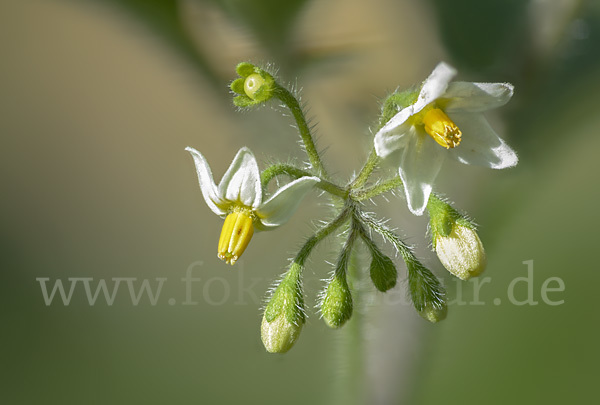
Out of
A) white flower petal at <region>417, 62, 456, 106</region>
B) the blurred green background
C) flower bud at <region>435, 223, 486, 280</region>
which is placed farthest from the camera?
the blurred green background

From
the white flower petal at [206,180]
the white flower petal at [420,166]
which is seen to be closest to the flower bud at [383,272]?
the white flower petal at [420,166]

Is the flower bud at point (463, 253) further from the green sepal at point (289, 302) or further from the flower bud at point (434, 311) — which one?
the green sepal at point (289, 302)

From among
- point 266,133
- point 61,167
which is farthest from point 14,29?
point 266,133

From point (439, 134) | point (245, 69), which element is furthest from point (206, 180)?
point (439, 134)

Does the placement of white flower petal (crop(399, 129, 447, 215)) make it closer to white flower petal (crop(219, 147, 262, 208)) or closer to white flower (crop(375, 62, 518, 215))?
white flower (crop(375, 62, 518, 215))

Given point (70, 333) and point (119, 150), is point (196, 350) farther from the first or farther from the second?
point (119, 150)

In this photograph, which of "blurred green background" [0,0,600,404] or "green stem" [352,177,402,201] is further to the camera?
"blurred green background" [0,0,600,404]

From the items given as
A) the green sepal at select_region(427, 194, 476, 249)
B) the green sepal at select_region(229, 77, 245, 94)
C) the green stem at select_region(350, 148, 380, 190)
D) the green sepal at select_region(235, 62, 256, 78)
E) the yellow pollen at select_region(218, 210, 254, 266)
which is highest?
the green sepal at select_region(235, 62, 256, 78)

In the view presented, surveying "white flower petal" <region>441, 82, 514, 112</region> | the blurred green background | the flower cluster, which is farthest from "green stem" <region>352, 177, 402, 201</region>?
the blurred green background
